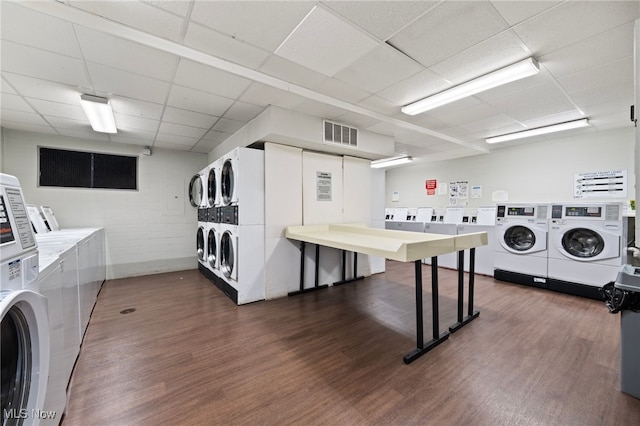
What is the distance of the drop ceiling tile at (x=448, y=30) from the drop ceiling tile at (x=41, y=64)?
291 cm

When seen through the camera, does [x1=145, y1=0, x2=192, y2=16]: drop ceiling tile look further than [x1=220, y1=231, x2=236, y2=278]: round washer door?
No

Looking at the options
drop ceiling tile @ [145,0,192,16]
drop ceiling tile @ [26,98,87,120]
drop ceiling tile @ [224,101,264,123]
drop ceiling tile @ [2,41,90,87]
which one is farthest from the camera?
drop ceiling tile @ [224,101,264,123]

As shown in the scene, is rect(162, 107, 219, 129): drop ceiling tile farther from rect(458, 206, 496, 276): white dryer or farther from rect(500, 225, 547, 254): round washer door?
rect(500, 225, 547, 254): round washer door

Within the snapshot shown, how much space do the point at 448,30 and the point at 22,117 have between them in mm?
5375

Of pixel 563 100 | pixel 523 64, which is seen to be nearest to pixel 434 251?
pixel 523 64

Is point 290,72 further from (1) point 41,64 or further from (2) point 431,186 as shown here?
(2) point 431,186

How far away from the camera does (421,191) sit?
7.11 metres

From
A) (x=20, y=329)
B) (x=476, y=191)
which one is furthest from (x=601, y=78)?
(x=20, y=329)

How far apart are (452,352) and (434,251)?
912 mm

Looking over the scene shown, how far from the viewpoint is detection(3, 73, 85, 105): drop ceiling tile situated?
2580mm

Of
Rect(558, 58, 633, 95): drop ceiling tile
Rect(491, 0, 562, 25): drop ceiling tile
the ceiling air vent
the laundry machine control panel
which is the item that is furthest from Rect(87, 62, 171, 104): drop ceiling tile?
Rect(558, 58, 633, 95): drop ceiling tile

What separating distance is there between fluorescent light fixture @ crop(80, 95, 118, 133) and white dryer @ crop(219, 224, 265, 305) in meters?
2.08

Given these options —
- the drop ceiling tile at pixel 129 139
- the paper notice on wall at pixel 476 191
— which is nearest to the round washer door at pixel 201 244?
the drop ceiling tile at pixel 129 139

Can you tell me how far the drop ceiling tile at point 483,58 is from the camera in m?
2.14
